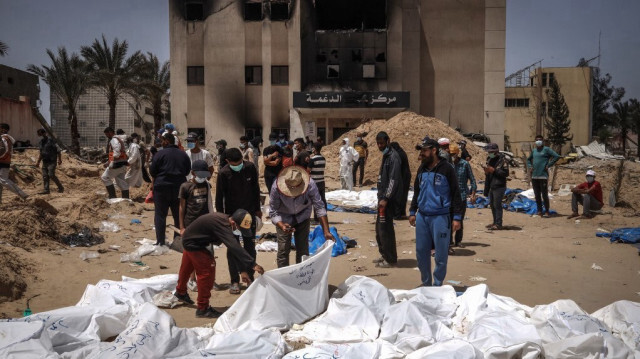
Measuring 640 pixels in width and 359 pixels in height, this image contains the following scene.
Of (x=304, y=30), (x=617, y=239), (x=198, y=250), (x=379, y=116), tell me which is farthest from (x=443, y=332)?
(x=304, y=30)

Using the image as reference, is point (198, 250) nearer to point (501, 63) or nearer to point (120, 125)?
point (501, 63)

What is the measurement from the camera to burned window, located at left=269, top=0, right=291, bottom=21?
32853 mm

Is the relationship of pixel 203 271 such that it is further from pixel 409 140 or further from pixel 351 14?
pixel 351 14

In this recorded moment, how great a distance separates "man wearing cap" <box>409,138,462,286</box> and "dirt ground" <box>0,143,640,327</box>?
0.82 meters

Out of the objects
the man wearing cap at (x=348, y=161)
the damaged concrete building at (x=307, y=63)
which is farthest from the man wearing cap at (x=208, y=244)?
the damaged concrete building at (x=307, y=63)

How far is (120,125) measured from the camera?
51438mm

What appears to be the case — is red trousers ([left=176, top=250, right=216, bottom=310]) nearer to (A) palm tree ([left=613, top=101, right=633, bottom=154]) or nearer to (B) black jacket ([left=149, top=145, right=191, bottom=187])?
(B) black jacket ([left=149, top=145, right=191, bottom=187])

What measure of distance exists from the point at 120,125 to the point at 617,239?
49.6m

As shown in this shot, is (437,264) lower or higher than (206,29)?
lower

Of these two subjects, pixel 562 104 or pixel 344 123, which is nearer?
pixel 344 123

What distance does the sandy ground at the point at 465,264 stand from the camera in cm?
579

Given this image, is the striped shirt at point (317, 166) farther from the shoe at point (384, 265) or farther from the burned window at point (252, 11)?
the burned window at point (252, 11)

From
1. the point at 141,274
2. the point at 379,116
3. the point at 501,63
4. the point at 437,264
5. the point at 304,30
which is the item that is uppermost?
the point at 304,30

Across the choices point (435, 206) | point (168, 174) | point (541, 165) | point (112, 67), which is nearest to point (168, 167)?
point (168, 174)
